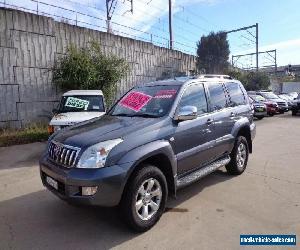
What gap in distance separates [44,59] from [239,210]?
11.5m

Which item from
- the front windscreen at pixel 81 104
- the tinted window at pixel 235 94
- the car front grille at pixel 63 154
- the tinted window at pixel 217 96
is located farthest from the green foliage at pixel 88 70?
the car front grille at pixel 63 154

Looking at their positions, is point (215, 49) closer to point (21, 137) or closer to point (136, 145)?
point (21, 137)

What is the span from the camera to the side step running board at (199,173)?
4.91m

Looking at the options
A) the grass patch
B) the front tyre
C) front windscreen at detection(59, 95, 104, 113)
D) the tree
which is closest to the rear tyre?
the front tyre

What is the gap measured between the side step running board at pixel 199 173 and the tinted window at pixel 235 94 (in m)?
1.17

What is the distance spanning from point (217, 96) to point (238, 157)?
1.43 metres

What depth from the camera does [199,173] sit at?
534 centimetres

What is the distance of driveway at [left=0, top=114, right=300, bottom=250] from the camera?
4039mm

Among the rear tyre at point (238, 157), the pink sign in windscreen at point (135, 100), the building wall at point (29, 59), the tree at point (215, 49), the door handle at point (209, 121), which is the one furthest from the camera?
the tree at point (215, 49)

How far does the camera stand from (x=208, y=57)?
53812mm

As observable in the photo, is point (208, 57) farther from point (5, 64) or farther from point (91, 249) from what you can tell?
point (91, 249)

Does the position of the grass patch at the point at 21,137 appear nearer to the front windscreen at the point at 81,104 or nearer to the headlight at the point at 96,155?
the front windscreen at the point at 81,104

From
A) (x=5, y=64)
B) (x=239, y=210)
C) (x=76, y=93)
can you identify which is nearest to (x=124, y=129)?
(x=239, y=210)

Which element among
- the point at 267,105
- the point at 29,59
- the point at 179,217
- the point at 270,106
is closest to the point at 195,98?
the point at 179,217
